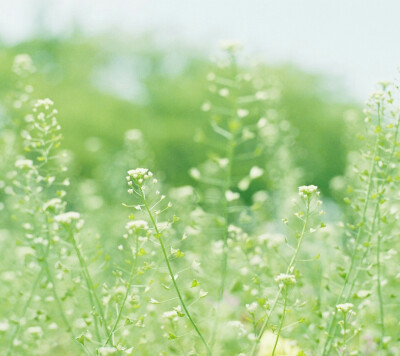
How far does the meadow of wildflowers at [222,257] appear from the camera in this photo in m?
2.73

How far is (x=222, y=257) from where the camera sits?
3725mm

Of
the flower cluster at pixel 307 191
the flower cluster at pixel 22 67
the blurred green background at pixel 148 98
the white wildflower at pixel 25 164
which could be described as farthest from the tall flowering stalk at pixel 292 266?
the blurred green background at pixel 148 98

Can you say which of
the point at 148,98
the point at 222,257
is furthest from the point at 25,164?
the point at 148,98

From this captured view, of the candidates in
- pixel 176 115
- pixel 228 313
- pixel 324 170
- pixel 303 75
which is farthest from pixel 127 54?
pixel 228 313

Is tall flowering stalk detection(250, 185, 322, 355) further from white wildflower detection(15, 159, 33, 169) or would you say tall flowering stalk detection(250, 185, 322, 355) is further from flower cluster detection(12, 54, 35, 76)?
flower cluster detection(12, 54, 35, 76)

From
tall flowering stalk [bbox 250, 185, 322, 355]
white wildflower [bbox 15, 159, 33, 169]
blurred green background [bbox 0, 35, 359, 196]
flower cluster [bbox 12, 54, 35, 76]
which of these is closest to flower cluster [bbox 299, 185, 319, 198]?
tall flowering stalk [bbox 250, 185, 322, 355]

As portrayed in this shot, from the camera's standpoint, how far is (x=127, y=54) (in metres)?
28.0

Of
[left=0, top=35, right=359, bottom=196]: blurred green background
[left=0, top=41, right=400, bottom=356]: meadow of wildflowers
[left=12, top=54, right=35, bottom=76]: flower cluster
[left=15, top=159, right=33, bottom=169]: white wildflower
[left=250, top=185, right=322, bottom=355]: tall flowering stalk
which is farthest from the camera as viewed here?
[left=0, top=35, right=359, bottom=196]: blurred green background

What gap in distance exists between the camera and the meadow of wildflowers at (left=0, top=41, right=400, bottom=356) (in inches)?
108

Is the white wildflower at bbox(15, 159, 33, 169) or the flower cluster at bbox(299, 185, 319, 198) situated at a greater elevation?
the flower cluster at bbox(299, 185, 319, 198)

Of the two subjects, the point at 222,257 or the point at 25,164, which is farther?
the point at 222,257

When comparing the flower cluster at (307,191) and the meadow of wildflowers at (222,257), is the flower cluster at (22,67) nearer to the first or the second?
the meadow of wildflowers at (222,257)

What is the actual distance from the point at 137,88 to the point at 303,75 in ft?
21.0

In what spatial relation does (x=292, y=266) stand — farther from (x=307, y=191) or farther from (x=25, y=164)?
(x=25, y=164)
